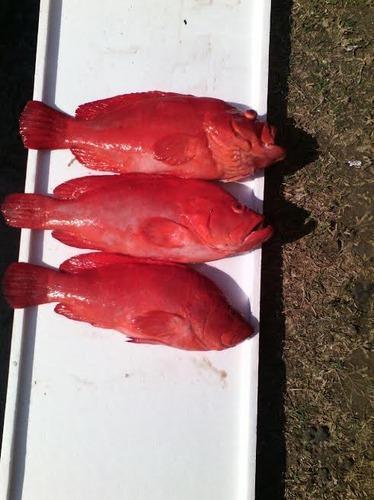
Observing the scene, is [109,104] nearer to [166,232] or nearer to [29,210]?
[29,210]

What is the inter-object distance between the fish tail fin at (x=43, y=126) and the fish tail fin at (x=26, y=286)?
2.45ft

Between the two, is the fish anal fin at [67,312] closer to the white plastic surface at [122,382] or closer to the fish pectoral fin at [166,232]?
the white plastic surface at [122,382]

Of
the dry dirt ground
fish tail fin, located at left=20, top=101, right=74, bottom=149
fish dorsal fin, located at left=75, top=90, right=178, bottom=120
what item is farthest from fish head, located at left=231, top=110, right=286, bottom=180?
fish tail fin, located at left=20, top=101, right=74, bottom=149

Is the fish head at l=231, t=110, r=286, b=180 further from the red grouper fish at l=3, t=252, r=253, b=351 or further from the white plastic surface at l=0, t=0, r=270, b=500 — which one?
the red grouper fish at l=3, t=252, r=253, b=351

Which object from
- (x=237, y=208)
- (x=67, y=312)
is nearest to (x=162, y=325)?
(x=67, y=312)

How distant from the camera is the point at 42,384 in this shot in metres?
2.67

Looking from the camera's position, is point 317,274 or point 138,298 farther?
point 317,274

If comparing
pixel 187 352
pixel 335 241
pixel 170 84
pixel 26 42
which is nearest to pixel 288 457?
pixel 187 352

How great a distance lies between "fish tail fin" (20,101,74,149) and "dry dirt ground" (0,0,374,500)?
0.95 meters

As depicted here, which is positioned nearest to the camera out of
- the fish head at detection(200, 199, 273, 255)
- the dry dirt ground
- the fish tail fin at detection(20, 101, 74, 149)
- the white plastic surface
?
the fish head at detection(200, 199, 273, 255)

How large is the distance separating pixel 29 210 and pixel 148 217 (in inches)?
27.5

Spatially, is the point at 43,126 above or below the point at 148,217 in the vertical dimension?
above

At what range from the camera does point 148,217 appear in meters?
2.49

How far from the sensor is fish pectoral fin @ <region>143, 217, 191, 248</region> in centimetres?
248
